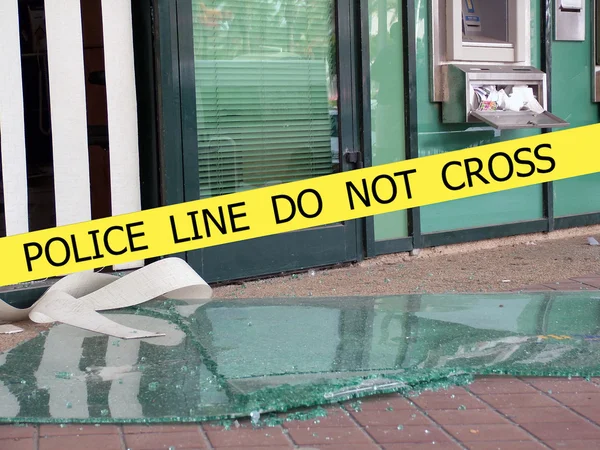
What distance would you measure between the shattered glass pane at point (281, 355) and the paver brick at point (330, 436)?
0.58 ft

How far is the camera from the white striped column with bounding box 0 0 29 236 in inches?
189

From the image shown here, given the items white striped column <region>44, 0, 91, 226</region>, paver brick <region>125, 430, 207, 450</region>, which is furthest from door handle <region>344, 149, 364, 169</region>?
paver brick <region>125, 430, 207, 450</region>

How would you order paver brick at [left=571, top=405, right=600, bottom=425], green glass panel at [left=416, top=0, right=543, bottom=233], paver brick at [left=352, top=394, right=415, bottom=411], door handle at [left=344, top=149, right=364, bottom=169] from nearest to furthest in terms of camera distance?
paver brick at [left=571, top=405, right=600, bottom=425] → paver brick at [left=352, top=394, right=415, bottom=411] → door handle at [left=344, top=149, right=364, bottom=169] → green glass panel at [left=416, top=0, right=543, bottom=233]

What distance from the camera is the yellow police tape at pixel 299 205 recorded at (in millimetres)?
5066

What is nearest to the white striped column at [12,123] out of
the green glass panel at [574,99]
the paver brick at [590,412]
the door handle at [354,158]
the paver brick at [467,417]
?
the door handle at [354,158]

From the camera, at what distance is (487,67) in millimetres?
6492

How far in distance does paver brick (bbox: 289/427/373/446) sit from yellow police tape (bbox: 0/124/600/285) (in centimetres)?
256

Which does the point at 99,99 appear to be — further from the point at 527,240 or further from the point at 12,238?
the point at 527,240

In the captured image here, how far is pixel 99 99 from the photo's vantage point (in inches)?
217

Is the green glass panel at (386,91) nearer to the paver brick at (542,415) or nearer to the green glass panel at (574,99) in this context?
the green glass panel at (574,99)

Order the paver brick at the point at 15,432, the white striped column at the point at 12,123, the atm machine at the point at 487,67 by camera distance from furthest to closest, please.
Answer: the atm machine at the point at 487,67 → the white striped column at the point at 12,123 → the paver brick at the point at 15,432

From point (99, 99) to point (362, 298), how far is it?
199 centimetres

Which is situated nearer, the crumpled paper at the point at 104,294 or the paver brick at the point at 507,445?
the paver brick at the point at 507,445

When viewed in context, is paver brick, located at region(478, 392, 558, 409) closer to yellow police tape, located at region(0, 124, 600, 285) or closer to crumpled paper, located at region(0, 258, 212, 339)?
crumpled paper, located at region(0, 258, 212, 339)
